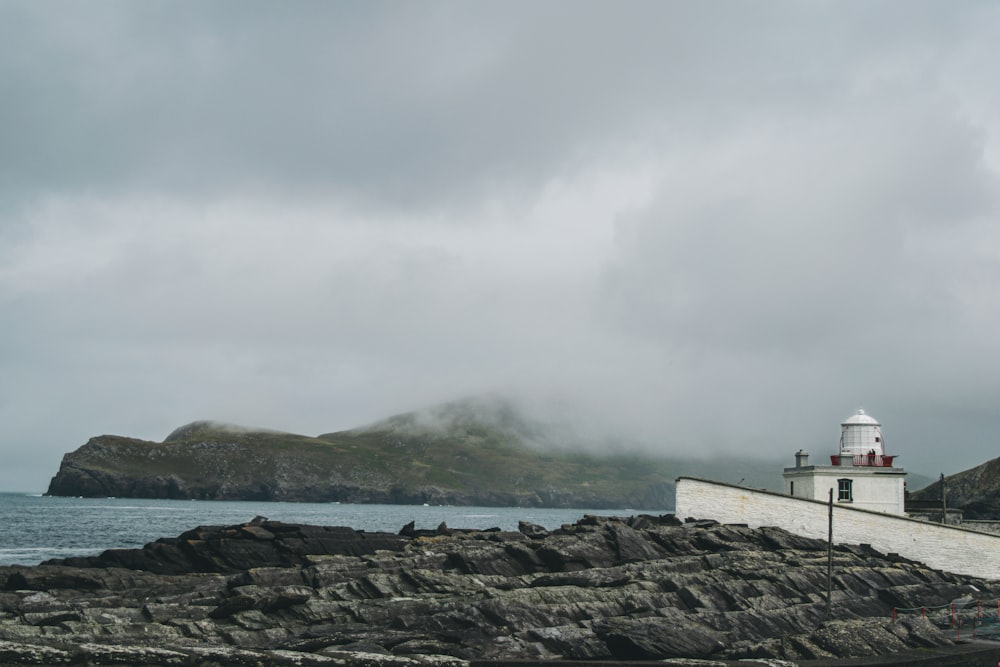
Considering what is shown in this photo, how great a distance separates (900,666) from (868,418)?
108ft

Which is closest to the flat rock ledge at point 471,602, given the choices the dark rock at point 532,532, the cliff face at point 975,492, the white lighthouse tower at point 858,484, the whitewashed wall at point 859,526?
the dark rock at point 532,532

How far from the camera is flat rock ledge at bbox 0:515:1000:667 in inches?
966

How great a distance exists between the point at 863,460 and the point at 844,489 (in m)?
3.25

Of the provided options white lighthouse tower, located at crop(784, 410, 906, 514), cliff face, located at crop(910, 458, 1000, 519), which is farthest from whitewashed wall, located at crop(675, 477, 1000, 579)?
cliff face, located at crop(910, 458, 1000, 519)

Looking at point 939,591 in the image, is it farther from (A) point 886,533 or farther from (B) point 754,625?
(B) point 754,625

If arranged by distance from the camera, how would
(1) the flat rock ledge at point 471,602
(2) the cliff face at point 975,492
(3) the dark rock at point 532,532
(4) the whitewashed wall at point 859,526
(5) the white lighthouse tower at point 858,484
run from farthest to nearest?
1. (2) the cliff face at point 975,492
2. (5) the white lighthouse tower at point 858,484
3. (4) the whitewashed wall at point 859,526
4. (3) the dark rock at point 532,532
5. (1) the flat rock ledge at point 471,602

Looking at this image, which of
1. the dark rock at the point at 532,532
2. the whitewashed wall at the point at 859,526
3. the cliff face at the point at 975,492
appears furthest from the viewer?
the cliff face at the point at 975,492

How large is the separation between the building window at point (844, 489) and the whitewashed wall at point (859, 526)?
13.2 ft

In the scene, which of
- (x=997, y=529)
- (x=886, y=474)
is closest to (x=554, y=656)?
(x=886, y=474)

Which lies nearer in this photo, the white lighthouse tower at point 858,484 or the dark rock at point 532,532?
the dark rock at point 532,532

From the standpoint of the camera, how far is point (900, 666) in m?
26.2

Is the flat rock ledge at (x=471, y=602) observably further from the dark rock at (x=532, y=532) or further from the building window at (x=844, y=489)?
the building window at (x=844, y=489)

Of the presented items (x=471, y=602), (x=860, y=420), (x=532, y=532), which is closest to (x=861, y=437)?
(x=860, y=420)

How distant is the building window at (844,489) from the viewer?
52.7 metres
